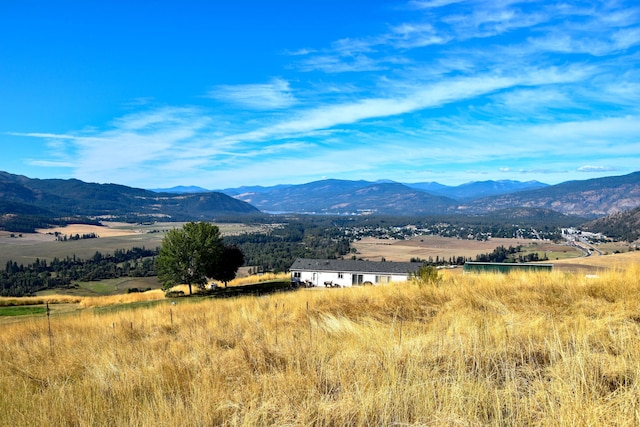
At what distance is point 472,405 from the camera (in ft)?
9.53

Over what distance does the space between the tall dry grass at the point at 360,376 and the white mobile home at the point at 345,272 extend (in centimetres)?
4387

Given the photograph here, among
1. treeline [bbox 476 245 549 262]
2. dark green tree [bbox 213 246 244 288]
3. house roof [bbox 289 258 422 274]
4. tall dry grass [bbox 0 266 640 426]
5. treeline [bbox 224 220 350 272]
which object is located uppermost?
tall dry grass [bbox 0 266 640 426]

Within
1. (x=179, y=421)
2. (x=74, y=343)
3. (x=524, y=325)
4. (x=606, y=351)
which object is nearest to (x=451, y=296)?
(x=524, y=325)

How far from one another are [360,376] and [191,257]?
40.9 metres

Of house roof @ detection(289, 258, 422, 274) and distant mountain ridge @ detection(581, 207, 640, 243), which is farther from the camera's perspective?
distant mountain ridge @ detection(581, 207, 640, 243)

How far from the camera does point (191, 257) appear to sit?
41688 millimetres

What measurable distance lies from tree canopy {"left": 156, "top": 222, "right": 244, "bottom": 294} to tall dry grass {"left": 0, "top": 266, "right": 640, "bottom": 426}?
35389mm

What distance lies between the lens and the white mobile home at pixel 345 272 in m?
50.2

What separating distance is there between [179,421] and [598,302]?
23.5 ft

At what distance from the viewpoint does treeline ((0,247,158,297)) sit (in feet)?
270

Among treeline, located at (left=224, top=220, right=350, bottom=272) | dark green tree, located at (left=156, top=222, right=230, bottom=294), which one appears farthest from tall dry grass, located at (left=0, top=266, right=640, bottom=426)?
treeline, located at (left=224, top=220, right=350, bottom=272)

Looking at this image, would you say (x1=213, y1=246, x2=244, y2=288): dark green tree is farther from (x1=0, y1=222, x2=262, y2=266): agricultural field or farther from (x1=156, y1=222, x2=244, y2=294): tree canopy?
(x1=0, y1=222, x2=262, y2=266): agricultural field

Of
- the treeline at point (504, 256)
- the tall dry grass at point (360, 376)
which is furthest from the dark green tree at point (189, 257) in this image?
the treeline at point (504, 256)

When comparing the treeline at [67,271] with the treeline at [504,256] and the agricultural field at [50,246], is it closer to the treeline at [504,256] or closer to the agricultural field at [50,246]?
the agricultural field at [50,246]
